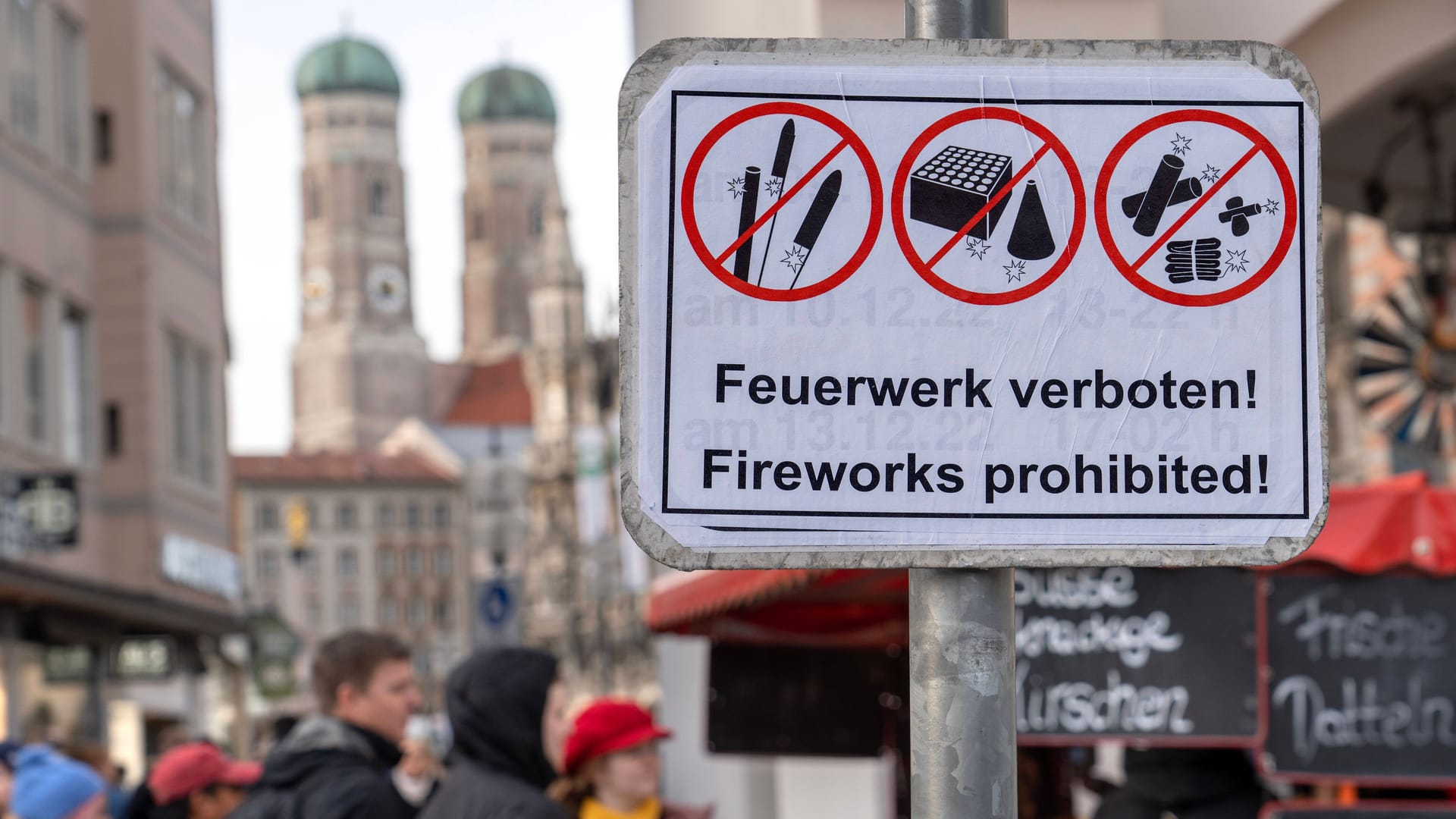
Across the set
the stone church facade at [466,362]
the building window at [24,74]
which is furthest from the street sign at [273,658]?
the stone church facade at [466,362]

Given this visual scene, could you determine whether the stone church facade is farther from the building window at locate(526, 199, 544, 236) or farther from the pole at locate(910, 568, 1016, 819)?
the pole at locate(910, 568, 1016, 819)

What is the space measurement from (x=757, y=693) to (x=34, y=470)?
14024 millimetres

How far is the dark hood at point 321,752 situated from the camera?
523 cm

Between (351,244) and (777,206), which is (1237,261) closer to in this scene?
(777,206)

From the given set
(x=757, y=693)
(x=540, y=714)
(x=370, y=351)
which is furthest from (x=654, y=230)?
(x=370, y=351)

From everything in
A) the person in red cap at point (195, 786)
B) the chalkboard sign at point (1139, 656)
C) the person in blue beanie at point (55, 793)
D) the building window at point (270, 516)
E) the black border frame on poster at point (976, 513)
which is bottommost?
the building window at point (270, 516)

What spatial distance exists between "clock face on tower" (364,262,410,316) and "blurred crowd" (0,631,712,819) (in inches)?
6205

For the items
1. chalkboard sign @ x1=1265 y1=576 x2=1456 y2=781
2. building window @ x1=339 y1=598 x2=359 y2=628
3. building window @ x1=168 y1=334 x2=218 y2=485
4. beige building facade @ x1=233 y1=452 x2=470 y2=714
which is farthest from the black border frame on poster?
building window @ x1=339 y1=598 x2=359 y2=628

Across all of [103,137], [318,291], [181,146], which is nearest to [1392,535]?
[103,137]

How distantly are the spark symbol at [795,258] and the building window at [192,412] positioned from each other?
25.4 m

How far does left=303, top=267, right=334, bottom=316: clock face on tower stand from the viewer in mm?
162750

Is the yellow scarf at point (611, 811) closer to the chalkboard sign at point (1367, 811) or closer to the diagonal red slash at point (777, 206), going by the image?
the chalkboard sign at point (1367, 811)

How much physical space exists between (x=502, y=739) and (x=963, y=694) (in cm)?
276

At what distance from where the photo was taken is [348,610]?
128 m
